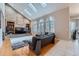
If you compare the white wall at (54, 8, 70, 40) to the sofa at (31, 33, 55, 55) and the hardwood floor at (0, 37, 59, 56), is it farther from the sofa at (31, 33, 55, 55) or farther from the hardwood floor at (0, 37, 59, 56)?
the hardwood floor at (0, 37, 59, 56)

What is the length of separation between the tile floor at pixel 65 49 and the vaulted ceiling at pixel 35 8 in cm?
72

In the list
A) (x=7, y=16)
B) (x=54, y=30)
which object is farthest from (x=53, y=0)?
(x=7, y=16)

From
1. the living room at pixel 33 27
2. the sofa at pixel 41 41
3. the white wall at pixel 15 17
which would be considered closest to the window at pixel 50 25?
the living room at pixel 33 27

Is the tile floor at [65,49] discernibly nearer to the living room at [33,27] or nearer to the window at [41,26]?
the living room at [33,27]

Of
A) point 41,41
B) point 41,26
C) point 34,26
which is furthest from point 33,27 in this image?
point 41,41

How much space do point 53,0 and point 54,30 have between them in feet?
2.06

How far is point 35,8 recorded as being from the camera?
225 cm

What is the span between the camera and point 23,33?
2.33 meters

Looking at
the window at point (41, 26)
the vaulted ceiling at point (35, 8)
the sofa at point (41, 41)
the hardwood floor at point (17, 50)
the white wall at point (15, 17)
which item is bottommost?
the hardwood floor at point (17, 50)

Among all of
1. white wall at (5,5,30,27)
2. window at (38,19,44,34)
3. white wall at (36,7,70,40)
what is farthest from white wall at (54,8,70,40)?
white wall at (5,5,30,27)

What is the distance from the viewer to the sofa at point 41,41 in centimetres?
223

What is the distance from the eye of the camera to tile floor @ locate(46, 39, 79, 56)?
2193 millimetres

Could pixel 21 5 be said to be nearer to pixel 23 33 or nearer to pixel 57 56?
pixel 23 33

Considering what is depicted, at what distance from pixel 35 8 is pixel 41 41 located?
70 centimetres
